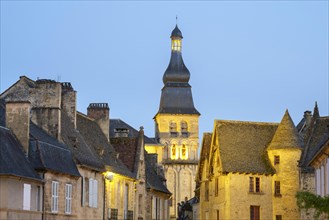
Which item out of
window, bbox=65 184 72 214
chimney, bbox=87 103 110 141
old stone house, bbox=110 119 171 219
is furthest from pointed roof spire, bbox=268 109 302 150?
window, bbox=65 184 72 214

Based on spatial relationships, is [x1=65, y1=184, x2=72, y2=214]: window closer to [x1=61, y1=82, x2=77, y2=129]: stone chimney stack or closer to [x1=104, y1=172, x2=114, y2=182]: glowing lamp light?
[x1=104, y1=172, x2=114, y2=182]: glowing lamp light

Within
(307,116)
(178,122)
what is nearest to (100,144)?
(307,116)

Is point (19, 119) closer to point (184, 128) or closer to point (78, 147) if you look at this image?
point (78, 147)

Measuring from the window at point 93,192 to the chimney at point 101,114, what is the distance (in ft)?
32.3

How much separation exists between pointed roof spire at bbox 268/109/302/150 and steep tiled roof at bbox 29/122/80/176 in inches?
1019

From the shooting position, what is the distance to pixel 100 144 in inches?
2098

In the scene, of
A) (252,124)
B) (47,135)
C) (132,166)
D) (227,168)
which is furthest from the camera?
(252,124)

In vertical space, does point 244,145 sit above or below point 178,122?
below

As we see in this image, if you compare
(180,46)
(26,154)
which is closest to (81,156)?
(26,154)

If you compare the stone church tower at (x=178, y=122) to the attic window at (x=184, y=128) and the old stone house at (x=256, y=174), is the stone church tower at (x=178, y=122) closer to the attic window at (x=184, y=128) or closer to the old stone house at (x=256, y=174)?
the attic window at (x=184, y=128)

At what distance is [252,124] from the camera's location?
69.2m

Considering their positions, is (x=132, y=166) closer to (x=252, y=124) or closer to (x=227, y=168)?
(x=227, y=168)

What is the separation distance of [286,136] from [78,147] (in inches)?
933

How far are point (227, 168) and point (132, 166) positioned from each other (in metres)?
10.9
